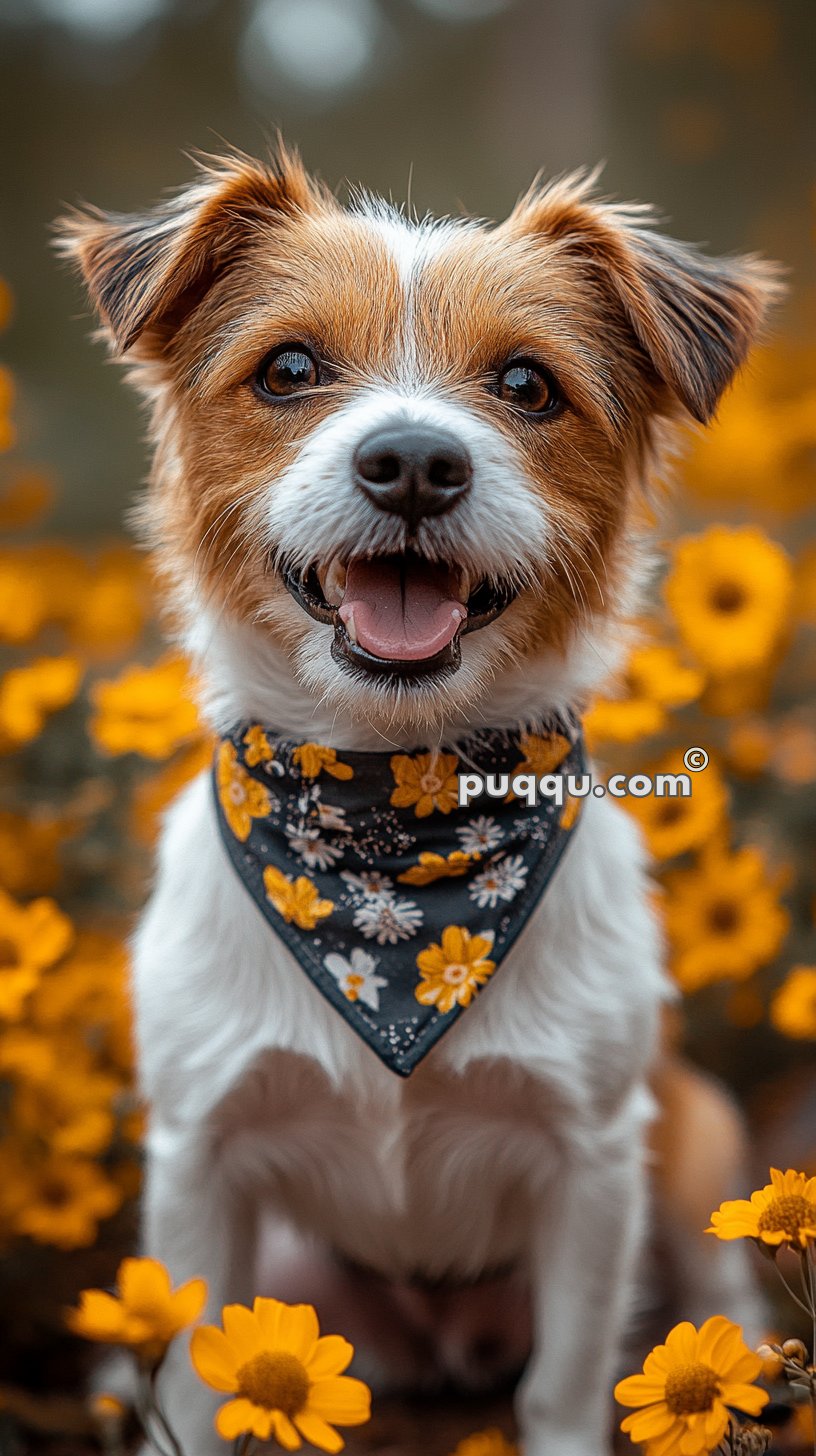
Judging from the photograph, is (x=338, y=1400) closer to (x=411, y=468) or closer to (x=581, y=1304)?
(x=581, y=1304)

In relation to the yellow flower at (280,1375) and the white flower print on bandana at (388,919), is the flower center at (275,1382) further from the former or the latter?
the white flower print on bandana at (388,919)

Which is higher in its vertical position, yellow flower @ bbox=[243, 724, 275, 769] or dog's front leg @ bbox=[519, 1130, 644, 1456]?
yellow flower @ bbox=[243, 724, 275, 769]

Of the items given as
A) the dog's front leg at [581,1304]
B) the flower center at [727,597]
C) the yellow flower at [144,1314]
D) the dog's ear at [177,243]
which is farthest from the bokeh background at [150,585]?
the yellow flower at [144,1314]

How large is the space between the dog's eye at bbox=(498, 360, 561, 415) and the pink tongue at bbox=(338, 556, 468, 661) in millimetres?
279

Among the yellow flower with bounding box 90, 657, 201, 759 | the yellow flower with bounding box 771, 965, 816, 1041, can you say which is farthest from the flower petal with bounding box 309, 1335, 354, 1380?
the yellow flower with bounding box 90, 657, 201, 759

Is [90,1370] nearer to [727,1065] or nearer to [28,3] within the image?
[727,1065]

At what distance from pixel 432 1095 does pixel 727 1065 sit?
1484mm

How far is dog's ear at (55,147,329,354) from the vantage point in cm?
191

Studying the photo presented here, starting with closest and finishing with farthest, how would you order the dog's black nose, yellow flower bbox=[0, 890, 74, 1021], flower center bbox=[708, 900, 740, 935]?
the dog's black nose
yellow flower bbox=[0, 890, 74, 1021]
flower center bbox=[708, 900, 740, 935]

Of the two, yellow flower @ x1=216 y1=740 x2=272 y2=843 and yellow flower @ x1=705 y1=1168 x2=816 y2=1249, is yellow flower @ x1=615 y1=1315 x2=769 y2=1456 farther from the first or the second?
yellow flower @ x1=216 y1=740 x2=272 y2=843

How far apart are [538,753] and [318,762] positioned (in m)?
0.36

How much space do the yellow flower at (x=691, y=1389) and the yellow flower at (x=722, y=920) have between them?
1519 mm

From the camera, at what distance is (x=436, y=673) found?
181cm

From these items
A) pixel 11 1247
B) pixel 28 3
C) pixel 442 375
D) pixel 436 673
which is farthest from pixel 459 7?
pixel 11 1247
